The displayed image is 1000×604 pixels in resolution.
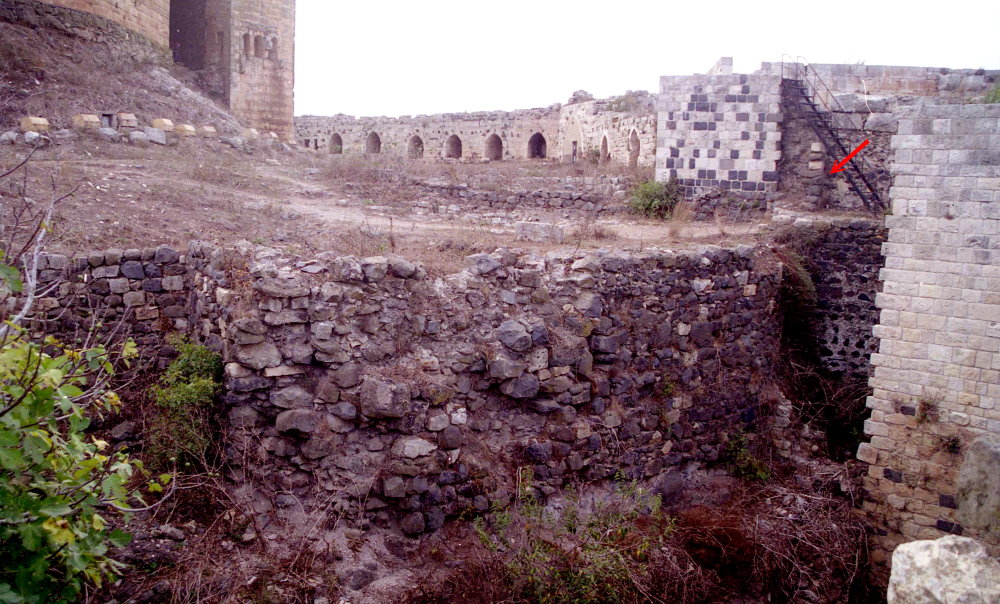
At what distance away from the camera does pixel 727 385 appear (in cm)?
875

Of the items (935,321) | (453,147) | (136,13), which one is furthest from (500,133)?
(935,321)

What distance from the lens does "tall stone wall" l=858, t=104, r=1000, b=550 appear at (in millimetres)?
6992

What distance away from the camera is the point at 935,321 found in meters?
7.26

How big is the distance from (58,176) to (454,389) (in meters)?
6.56

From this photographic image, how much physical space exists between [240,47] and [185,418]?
14.6 meters

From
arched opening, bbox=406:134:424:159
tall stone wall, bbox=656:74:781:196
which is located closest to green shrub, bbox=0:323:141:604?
tall stone wall, bbox=656:74:781:196

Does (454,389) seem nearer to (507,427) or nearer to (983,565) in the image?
(507,427)

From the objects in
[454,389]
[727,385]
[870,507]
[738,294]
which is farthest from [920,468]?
[454,389]

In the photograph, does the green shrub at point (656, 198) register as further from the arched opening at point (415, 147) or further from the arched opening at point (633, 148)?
the arched opening at point (415, 147)

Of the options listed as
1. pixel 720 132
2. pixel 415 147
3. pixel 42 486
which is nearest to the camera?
pixel 42 486

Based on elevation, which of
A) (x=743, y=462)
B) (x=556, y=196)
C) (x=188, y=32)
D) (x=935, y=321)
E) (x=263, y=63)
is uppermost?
(x=188, y=32)

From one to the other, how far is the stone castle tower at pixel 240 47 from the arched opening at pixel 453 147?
6.69 m

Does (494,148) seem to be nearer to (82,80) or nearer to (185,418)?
(82,80)

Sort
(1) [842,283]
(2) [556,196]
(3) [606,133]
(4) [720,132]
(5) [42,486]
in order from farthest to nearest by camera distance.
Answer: (3) [606,133]
(2) [556,196]
(4) [720,132]
(1) [842,283]
(5) [42,486]
